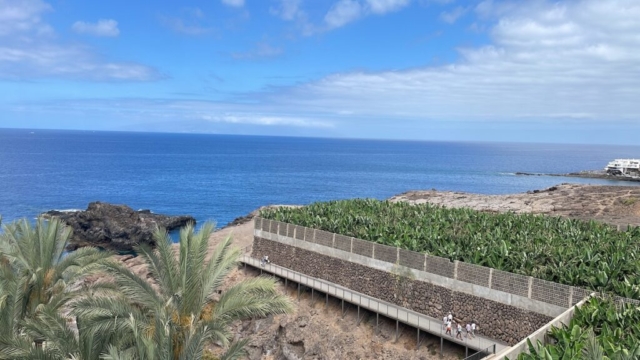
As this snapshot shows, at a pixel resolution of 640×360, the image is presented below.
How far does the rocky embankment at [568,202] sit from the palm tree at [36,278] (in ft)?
119

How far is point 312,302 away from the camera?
26578 mm

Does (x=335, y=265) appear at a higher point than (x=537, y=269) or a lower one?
lower

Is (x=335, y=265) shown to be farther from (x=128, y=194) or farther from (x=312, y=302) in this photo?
(x=128, y=194)

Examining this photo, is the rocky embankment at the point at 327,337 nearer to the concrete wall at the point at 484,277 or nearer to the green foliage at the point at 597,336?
the concrete wall at the point at 484,277

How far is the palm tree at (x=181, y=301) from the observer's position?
37.8ft

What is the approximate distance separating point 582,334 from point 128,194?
81.4m

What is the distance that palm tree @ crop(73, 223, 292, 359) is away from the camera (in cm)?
1152

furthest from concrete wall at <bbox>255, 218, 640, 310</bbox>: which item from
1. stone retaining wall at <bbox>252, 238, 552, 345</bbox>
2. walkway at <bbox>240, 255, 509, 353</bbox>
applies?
walkway at <bbox>240, 255, 509, 353</bbox>

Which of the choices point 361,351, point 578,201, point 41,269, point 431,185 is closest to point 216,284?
point 41,269

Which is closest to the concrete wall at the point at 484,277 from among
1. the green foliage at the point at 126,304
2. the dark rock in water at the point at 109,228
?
the green foliage at the point at 126,304

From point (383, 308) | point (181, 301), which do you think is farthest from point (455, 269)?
point (181, 301)

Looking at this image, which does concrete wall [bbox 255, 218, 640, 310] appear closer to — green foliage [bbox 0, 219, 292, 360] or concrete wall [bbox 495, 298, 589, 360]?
concrete wall [bbox 495, 298, 589, 360]

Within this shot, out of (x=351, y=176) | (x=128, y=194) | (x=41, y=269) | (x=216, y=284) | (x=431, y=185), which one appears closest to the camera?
(x=216, y=284)

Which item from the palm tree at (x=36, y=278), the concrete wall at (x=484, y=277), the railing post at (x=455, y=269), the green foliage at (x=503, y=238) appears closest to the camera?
the palm tree at (x=36, y=278)
